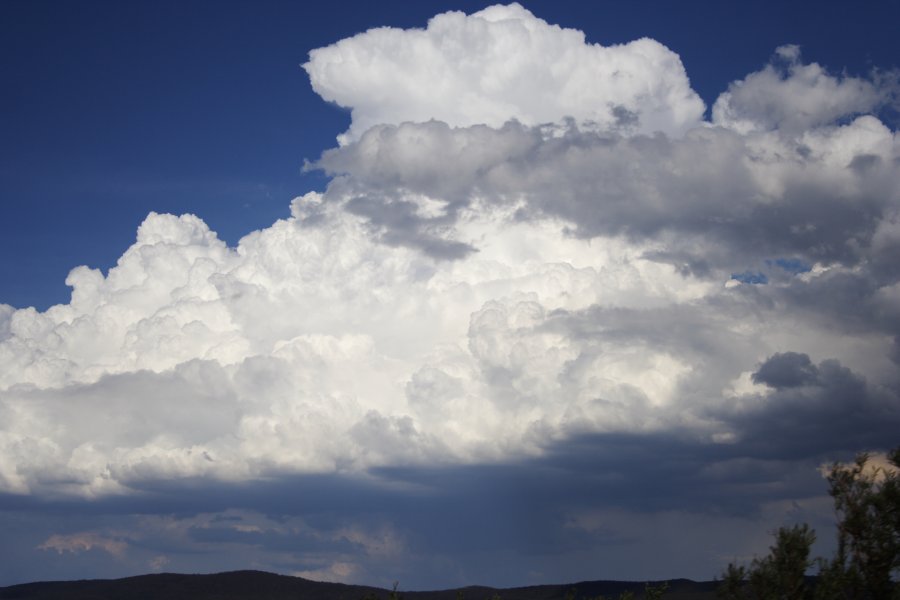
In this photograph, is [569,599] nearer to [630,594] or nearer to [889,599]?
[630,594]

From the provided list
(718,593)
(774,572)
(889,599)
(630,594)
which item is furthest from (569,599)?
(889,599)

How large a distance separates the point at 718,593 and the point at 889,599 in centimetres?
964

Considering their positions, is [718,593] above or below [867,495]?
below

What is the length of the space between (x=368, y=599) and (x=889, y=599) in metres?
31.2

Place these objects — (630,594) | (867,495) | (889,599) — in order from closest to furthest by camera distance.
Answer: (889,599) < (867,495) < (630,594)

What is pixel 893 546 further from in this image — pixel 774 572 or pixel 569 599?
pixel 569 599

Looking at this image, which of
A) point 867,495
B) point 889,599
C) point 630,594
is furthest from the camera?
point 630,594

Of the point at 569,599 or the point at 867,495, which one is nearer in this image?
the point at 867,495

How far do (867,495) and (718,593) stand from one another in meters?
Answer: 11.0

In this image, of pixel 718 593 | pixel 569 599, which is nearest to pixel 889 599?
pixel 718 593

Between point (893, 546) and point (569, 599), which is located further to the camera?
point (569, 599)

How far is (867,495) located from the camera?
5678cm

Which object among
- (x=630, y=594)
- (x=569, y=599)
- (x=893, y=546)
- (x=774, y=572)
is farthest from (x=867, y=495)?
(x=569, y=599)

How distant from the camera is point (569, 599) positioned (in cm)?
6562
